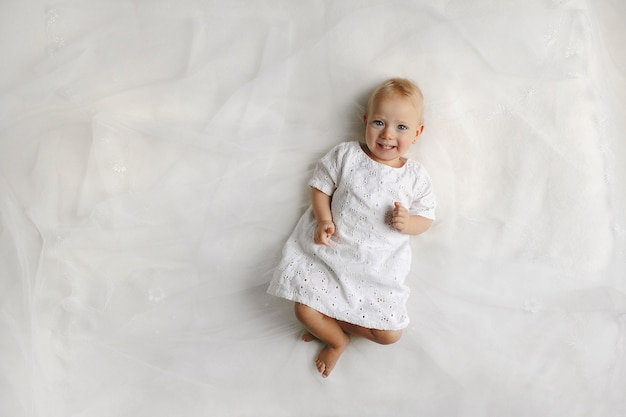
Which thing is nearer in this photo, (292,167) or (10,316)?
(10,316)

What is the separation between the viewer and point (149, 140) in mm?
1620

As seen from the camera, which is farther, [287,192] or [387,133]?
[287,192]

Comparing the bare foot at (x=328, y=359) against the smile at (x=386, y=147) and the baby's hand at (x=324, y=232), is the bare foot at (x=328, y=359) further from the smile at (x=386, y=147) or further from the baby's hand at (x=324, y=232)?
the smile at (x=386, y=147)

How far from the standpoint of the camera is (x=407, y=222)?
1.51 metres

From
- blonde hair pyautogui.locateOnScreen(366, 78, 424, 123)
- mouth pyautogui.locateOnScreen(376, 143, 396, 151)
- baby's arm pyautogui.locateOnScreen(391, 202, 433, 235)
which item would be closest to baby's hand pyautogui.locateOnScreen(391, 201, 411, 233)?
baby's arm pyautogui.locateOnScreen(391, 202, 433, 235)

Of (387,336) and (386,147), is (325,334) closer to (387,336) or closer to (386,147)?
(387,336)

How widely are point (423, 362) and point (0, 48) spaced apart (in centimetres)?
145

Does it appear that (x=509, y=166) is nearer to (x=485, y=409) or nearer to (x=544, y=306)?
(x=544, y=306)

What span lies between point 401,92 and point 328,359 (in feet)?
2.44

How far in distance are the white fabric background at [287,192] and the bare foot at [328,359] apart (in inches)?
1.2

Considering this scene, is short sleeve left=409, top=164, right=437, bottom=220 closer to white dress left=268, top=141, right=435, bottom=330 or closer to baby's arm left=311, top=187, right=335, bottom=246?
white dress left=268, top=141, right=435, bottom=330

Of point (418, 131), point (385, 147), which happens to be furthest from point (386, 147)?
point (418, 131)

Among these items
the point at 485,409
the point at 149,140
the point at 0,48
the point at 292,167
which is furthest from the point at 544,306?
the point at 0,48

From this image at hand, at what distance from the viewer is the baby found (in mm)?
1502
